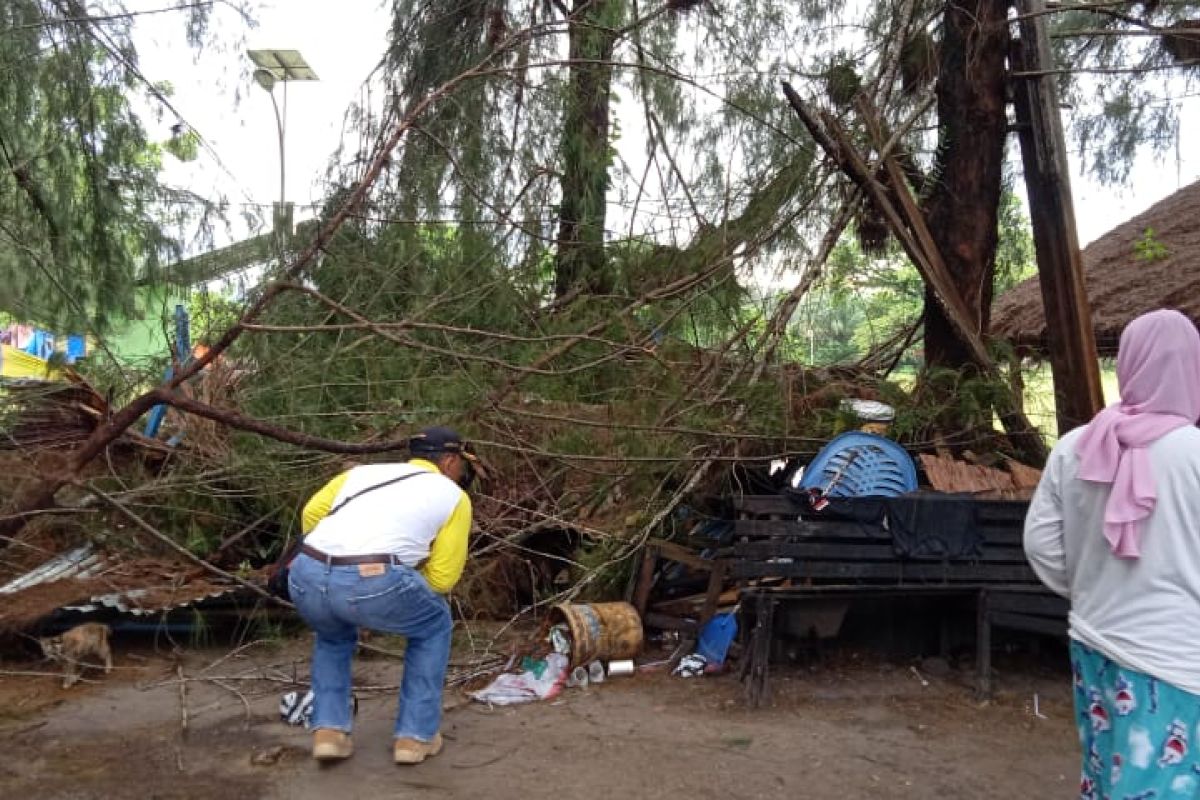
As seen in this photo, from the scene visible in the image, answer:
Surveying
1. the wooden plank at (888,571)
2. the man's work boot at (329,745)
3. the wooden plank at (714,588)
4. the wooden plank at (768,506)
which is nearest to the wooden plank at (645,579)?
the wooden plank at (714,588)

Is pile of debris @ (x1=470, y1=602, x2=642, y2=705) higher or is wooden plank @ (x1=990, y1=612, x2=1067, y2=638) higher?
wooden plank @ (x1=990, y1=612, x2=1067, y2=638)

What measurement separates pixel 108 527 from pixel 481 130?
3.43 meters

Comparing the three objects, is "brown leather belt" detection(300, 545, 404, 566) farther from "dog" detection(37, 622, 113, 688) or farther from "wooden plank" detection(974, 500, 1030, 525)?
"wooden plank" detection(974, 500, 1030, 525)

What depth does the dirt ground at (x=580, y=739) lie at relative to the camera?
383 cm

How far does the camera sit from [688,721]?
4.55 m

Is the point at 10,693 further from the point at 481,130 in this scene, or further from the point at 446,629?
the point at 481,130

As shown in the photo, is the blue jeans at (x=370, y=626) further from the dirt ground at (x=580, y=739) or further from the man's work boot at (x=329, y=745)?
the dirt ground at (x=580, y=739)

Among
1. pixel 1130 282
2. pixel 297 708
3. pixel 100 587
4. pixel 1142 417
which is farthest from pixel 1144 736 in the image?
pixel 1130 282

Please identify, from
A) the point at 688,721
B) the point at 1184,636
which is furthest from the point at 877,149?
the point at 1184,636

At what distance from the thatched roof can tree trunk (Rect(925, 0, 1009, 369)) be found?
5.43ft

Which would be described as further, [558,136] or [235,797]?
[558,136]

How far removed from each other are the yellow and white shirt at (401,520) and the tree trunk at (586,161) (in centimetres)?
326

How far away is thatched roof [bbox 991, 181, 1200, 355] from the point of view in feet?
26.1

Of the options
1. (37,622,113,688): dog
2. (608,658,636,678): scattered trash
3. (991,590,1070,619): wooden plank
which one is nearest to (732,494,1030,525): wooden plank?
(991,590,1070,619): wooden plank
